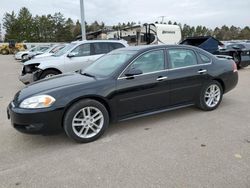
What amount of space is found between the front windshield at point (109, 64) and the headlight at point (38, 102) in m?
1.04

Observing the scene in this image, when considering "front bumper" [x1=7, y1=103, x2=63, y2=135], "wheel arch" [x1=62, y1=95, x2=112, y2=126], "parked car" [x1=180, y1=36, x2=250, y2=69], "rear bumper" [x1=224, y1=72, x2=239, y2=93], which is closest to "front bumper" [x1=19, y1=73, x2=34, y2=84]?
"front bumper" [x1=7, y1=103, x2=63, y2=135]

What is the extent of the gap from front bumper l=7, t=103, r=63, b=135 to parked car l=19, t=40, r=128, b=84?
14.3 ft

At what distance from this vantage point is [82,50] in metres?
8.33

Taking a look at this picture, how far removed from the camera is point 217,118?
15.3ft

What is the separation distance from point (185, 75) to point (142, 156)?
209cm

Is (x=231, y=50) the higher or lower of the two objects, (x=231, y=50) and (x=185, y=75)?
the higher

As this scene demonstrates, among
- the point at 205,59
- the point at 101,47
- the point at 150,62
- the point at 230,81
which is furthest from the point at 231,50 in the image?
the point at 150,62

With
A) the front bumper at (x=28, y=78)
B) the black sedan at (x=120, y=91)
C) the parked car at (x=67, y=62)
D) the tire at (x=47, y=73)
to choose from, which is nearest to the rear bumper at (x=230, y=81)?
the black sedan at (x=120, y=91)

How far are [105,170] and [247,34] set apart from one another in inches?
3605

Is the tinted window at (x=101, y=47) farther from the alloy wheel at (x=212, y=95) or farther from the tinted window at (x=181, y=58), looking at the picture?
the alloy wheel at (x=212, y=95)

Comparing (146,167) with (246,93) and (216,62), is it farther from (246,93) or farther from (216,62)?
(246,93)

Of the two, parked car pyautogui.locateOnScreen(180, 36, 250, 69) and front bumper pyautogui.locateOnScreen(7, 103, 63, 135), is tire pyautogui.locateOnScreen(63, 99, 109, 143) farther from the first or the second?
parked car pyautogui.locateOnScreen(180, 36, 250, 69)

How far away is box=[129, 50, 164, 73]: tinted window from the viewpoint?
4.30m

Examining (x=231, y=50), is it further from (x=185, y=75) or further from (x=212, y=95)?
(x=185, y=75)
